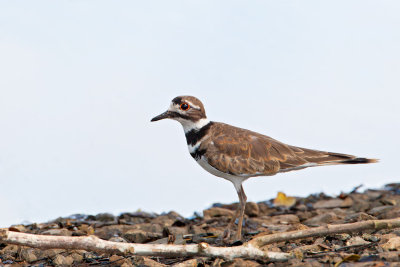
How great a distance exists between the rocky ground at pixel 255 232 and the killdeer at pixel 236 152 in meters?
0.89

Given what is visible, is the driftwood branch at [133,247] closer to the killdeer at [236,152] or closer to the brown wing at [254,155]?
the killdeer at [236,152]

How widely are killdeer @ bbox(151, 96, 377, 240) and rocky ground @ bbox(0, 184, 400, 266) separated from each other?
89 centimetres

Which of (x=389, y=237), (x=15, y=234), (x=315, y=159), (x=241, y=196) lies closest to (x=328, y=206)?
(x=315, y=159)

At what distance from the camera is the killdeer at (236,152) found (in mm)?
7336

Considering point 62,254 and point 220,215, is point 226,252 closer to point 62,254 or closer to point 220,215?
point 62,254

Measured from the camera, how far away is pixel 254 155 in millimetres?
7535

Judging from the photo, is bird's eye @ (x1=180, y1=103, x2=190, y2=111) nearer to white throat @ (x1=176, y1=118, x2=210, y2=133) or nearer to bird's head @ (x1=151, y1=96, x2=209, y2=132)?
bird's head @ (x1=151, y1=96, x2=209, y2=132)

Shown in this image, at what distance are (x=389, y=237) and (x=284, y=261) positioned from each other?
149cm

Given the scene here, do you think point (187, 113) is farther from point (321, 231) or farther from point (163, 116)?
point (321, 231)

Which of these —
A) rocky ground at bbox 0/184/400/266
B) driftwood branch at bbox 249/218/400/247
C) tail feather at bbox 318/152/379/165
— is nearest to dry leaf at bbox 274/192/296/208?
rocky ground at bbox 0/184/400/266

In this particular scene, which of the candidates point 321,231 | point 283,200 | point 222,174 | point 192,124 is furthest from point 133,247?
point 283,200

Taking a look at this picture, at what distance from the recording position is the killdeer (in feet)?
24.1

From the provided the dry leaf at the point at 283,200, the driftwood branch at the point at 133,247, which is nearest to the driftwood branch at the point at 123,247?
the driftwood branch at the point at 133,247

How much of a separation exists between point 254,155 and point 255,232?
1.17m
